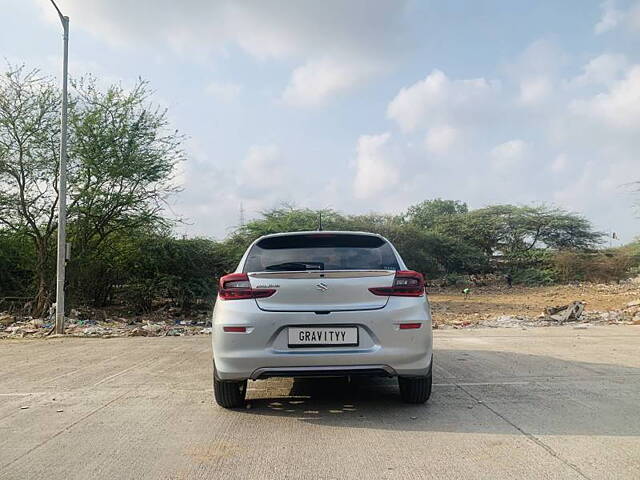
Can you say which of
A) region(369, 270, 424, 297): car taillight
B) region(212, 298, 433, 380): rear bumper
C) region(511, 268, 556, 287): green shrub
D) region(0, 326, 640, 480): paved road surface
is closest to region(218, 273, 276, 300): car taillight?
region(212, 298, 433, 380): rear bumper

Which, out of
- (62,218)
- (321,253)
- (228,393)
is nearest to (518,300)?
(62,218)

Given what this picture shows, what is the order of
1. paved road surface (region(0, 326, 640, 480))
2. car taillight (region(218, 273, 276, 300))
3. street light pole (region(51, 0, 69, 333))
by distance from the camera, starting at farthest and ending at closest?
street light pole (region(51, 0, 69, 333))
car taillight (region(218, 273, 276, 300))
paved road surface (region(0, 326, 640, 480))

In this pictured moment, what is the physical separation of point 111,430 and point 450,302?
65.4 feet

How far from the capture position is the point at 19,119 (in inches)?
573

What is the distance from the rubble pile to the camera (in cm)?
1233

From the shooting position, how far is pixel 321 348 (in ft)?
14.4

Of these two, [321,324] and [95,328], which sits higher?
[321,324]

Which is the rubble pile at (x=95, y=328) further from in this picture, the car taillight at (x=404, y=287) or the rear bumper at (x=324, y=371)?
the car taillight at (x=404, y=287)

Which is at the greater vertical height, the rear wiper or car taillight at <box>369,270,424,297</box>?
the rear wiper

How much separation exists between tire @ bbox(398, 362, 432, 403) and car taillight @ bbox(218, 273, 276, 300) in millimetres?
1393

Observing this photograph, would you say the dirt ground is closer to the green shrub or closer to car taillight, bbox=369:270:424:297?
the green shrub

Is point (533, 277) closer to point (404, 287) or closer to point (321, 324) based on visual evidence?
point (404, 287)

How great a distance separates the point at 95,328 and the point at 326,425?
10060 millimetres

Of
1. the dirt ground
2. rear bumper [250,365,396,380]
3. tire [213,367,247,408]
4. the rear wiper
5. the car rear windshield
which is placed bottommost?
the dirt ground
